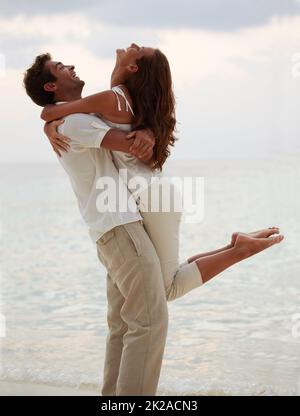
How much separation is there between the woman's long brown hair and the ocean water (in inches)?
45.0

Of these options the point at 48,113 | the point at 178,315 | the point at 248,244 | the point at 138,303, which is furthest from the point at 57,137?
the point at 178,315

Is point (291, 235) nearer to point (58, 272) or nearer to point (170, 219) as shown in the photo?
point (58, 272)

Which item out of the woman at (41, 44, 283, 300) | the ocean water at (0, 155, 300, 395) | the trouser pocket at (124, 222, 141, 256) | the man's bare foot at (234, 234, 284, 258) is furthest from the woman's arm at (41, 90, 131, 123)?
the ocean water at (0, 155, 300, 395)

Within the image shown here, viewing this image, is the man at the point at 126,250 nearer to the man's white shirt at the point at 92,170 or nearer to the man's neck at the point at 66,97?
the man's white shirt at the point at 92,170

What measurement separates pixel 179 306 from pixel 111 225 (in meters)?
3.30

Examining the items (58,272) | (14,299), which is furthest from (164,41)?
(14,299)

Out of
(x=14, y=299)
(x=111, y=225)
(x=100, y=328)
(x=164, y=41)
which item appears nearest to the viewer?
(x=111, y=225)

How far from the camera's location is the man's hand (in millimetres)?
1688

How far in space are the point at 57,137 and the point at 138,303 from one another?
46 centimetres

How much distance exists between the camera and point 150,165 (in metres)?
1.78

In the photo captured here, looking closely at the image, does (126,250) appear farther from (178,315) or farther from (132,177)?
(178,315)

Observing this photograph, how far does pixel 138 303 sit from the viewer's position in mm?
1709

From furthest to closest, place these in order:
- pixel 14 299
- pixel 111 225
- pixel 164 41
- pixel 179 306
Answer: pixel 164 41 < pixel 14 299 < pixel 179 306 < pixel 111 225

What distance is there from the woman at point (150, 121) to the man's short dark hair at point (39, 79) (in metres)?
0.06
